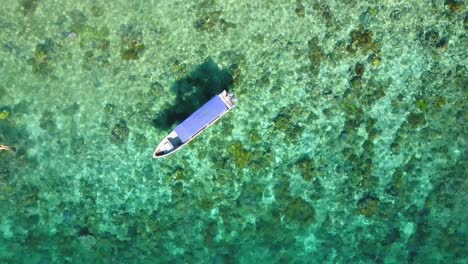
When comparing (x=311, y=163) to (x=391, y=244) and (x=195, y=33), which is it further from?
(x=195, y=33)

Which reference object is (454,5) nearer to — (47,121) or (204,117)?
(204,117)

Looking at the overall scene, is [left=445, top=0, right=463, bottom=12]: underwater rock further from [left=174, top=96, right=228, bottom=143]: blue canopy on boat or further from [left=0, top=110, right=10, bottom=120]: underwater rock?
[left=0, top=110, right=10, bottom=120]: underwater rock

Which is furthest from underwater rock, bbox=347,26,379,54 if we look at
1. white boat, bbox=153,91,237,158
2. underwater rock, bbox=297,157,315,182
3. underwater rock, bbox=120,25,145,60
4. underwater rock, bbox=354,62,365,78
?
underwater rock, bbox=120,25,145,60

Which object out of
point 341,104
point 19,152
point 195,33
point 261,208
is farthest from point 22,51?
point 341,104

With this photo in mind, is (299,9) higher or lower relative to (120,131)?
lower

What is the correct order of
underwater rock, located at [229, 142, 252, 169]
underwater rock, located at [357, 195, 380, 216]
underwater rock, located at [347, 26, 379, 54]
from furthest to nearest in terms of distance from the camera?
1. underwater rock, located at [357, 195, 380, 216]
2. underwater rock, located at [229, 142, 252, 169]
3. underwater rock, located at [347, 26, 379, 54]

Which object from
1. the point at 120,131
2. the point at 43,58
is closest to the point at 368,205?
the point at 120,131
